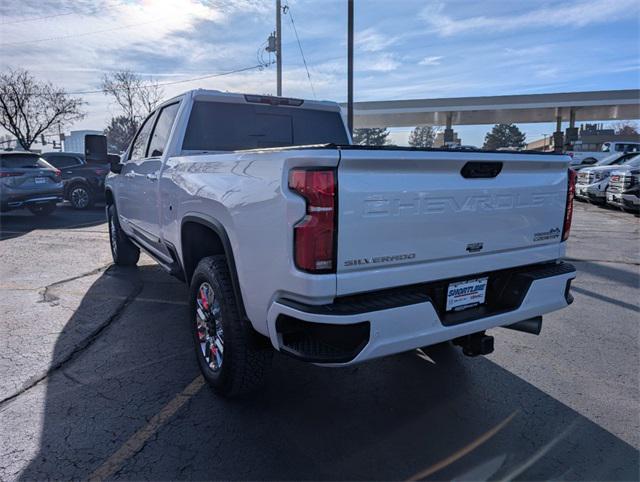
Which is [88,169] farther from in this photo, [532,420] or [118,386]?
[532,420]

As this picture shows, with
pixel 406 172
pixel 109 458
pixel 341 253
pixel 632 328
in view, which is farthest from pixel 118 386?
pixel 632 328

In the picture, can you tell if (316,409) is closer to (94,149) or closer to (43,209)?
(94,149)

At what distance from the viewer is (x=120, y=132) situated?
156 feet

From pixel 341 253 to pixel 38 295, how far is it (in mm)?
4899

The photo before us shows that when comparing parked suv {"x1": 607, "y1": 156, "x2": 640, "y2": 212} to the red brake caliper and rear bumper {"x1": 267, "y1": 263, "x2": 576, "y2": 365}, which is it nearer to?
rear bumper {"x1": 267, "y1": 263, "x2": 576, "y2": 365}

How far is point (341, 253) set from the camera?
238cm

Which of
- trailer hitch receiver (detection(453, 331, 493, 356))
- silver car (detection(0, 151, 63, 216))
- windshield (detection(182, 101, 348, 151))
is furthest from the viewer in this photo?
A: silver car (detection(0, 151, 63, 216))

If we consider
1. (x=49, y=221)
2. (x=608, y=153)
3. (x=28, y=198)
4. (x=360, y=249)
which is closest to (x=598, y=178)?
(x=608, y=153)

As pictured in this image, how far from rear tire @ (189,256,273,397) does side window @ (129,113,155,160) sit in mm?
2786

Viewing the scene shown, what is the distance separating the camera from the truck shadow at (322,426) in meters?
2.61

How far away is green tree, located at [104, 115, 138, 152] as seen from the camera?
123 ft

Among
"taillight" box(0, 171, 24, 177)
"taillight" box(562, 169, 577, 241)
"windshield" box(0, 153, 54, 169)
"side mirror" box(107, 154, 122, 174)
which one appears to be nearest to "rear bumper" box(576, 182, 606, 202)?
"taillight" box(562, 169, 577, 241)

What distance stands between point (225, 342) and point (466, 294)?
152cm

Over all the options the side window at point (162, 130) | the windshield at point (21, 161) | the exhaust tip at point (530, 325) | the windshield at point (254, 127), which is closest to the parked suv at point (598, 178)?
the windshield at point (254, 127)
